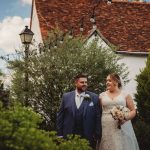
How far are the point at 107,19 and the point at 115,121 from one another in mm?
21907

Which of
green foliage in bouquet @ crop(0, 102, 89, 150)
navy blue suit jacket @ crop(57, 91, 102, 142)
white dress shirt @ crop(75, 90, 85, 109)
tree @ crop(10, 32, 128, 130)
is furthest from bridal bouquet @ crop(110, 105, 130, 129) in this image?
tree @ crop(10, 32, 128, 130)

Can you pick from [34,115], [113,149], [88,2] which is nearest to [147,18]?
[88,2]

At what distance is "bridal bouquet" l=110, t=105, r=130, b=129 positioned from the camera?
9852 mm

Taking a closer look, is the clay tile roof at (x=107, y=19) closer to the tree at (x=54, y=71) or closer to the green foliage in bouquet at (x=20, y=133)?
the tree at (x=54, y=71)

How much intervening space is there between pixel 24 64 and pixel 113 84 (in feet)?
30.4

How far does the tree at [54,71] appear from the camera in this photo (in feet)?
60.8

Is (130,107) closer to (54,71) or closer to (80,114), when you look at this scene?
(80,114)

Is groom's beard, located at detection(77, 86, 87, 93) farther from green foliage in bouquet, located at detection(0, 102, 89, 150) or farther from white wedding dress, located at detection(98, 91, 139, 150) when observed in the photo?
green foliage in bouquet, located at detection(0, 102, 89, 150)

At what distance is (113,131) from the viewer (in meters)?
10.5

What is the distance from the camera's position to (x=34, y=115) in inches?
217

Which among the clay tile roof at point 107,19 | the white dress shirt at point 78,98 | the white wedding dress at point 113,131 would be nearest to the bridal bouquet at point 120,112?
the white wedding dress at point 113,131

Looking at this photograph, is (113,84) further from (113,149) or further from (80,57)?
(80,57)

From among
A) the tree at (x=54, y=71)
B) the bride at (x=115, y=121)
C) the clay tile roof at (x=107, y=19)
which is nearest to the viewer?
the bride at (x=115, y=121)

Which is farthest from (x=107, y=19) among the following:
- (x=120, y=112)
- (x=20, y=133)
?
(x=20, y=133)
